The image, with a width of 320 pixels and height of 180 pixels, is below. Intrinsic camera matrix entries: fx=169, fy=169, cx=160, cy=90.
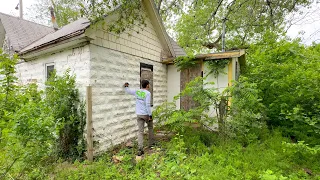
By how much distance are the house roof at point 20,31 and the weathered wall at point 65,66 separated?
3.42m

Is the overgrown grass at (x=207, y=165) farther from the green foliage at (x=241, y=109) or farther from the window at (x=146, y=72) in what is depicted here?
the window at (x=146, y=72)

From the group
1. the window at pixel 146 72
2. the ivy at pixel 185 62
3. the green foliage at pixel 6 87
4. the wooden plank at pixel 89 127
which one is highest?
the ivy at pixel 185 62

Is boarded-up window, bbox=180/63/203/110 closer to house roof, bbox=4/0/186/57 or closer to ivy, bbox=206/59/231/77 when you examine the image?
ivy, bbox=206/59/231/77

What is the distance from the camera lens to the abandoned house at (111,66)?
4.74 meters

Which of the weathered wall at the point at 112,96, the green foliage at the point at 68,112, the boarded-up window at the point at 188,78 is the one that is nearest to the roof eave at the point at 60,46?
the weathered wall at the point at 112,96

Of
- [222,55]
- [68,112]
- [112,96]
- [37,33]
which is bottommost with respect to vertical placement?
[68,112]

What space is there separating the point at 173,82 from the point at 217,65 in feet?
7.20

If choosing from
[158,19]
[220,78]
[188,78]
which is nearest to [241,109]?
[220,78]

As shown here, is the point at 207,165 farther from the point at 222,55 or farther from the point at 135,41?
the point at 135,41

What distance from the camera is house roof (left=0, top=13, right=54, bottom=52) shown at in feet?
30.5

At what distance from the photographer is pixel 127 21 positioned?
18.0 feet

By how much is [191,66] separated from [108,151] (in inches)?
191

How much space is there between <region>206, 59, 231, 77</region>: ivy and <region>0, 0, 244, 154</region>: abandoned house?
0.69 ft

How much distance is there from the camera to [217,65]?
23.0 feet
